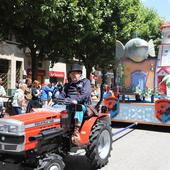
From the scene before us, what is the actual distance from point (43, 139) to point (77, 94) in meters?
1.25

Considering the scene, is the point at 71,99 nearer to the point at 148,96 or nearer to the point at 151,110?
the point at 151,110

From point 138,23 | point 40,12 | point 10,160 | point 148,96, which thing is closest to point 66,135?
point 10,160

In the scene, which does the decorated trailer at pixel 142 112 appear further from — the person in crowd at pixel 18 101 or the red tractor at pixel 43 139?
the red tractor at pixel 43 139

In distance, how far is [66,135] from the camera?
640 cm

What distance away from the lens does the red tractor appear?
5.56 meters

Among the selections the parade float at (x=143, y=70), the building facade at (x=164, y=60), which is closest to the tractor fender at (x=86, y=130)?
the parade float at (x=143, y=70)

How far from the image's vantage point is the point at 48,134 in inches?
231

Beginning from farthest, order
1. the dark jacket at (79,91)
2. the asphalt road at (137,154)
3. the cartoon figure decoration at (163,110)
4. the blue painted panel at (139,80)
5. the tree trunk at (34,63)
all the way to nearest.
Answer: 1. the tree trunk at (34,63)
2. the blue painted panel at (139,80)
3. the cartoon figure decoration at (163,110)
4. the asphalt road at (137,154)
5. the dark jacket at (79,91)

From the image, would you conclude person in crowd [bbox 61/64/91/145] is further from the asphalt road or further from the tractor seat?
the asphalt road

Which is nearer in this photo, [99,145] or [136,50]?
[99,145]

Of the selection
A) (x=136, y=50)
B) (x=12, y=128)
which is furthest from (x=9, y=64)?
(x=12, y=128)

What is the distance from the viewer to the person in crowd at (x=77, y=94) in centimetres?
648

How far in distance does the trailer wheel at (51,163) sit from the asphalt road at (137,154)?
4.03ft

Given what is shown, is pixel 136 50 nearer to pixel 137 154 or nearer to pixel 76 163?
pixel 137 154
